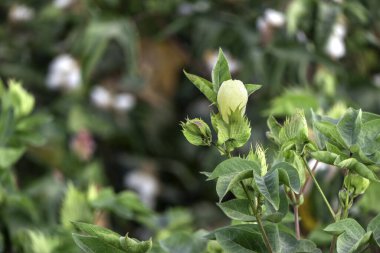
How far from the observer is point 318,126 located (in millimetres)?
684

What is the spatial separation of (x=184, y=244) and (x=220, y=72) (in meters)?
0.25

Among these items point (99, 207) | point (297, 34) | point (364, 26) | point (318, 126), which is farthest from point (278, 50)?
point (318, 126)

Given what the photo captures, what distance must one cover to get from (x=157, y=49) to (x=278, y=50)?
465mm

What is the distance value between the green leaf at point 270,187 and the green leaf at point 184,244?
0.76ft

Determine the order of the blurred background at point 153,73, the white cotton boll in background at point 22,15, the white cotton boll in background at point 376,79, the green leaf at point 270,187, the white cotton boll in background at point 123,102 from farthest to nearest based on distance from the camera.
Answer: the white cotton boll in background at point 22,15, the white cotton boll in background at point 123,102, the white cotton boll in background at point 376,79, the blurred background at point 153,73, the green leaf at point 270,187

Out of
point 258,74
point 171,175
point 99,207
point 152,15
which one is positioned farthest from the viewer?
point 171,175

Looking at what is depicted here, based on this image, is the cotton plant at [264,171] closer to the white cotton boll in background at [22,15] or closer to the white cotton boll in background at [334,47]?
the white cotton boll in background at [334,47]

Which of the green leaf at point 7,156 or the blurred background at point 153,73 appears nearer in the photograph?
the green leaf at point 7,156

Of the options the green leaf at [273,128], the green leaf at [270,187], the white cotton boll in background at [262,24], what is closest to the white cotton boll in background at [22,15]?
the white cotton boll in background at [262,24]

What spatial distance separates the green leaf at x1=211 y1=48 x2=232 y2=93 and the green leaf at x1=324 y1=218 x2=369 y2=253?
145 millimetres

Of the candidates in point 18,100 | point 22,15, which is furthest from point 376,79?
point 18,100

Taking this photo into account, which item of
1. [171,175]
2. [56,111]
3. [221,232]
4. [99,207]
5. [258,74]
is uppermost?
[221,232]

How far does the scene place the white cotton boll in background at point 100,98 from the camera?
85.7 inches

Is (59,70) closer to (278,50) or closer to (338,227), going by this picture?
(278,50)
